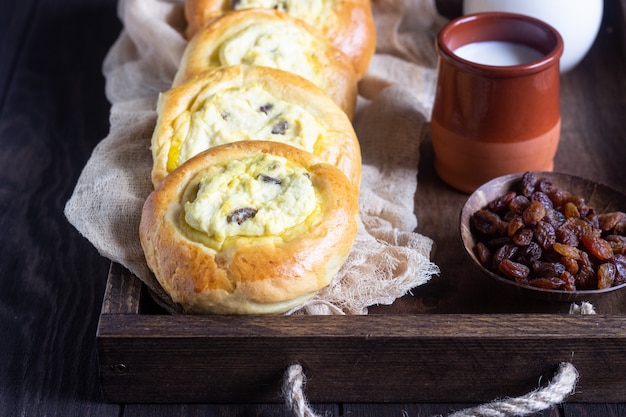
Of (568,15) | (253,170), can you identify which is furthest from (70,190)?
(568,15)

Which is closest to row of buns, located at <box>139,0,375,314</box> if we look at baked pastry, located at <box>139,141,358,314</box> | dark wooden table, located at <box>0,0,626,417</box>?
baked pastry, located at <box>139,141,358,314</box>

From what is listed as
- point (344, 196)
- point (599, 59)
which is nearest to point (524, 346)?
point (344, 196)

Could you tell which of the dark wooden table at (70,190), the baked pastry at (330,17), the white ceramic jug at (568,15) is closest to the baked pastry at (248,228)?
the dark wooden table at (70,190)

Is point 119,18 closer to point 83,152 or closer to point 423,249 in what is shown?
point 83,152

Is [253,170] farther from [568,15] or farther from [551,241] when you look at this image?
[568,15]

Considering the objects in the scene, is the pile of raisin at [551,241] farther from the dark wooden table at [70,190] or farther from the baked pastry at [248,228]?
the baked pastry at [248,228]

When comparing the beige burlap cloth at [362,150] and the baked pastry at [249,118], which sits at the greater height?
the baked pastry at [249,118]
